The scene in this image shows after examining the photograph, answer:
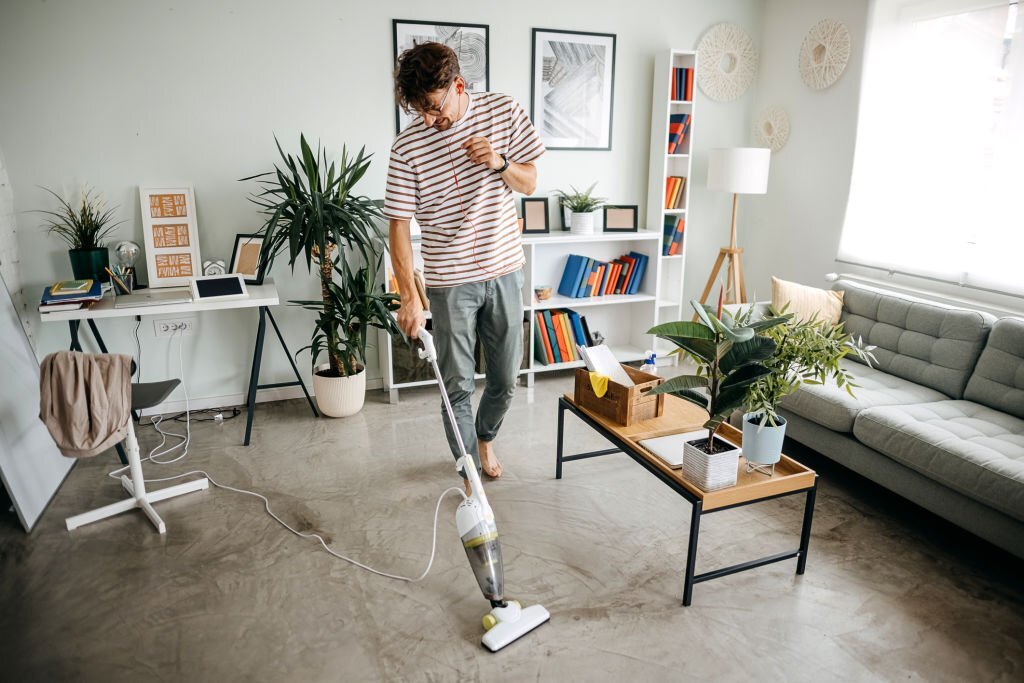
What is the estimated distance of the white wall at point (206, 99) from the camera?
3164 millimetres

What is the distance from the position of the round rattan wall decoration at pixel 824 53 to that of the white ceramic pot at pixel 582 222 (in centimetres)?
154

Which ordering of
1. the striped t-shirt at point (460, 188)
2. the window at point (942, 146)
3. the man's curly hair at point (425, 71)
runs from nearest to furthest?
the man's curly hair at point (425, 71) < the striped t-shirt at point (460, 188) < the window at point (942, 146)

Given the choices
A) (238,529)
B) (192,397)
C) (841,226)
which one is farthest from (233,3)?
(841,226)

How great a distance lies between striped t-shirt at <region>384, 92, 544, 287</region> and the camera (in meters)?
2.33

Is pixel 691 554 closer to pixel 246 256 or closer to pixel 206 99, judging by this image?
pixel 246 256

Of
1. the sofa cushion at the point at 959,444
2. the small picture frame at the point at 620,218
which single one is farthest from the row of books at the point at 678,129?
the sofa cushion at the point at 959,444

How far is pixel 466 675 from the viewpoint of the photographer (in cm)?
180

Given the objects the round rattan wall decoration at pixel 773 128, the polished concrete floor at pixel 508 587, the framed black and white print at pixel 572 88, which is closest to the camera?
the polished concrete floor at pixel 508 587

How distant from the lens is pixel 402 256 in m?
2.43

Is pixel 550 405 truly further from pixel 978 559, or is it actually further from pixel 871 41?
pixel 871 41

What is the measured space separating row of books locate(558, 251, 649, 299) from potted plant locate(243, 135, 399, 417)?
1201 mm

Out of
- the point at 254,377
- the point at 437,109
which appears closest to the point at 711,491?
the point at 437,109

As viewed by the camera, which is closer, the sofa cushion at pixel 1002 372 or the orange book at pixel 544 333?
the sofa cushion at pixel 1002 372

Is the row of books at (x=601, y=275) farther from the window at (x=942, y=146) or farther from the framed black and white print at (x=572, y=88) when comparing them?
the window at (x=942, y=146)
